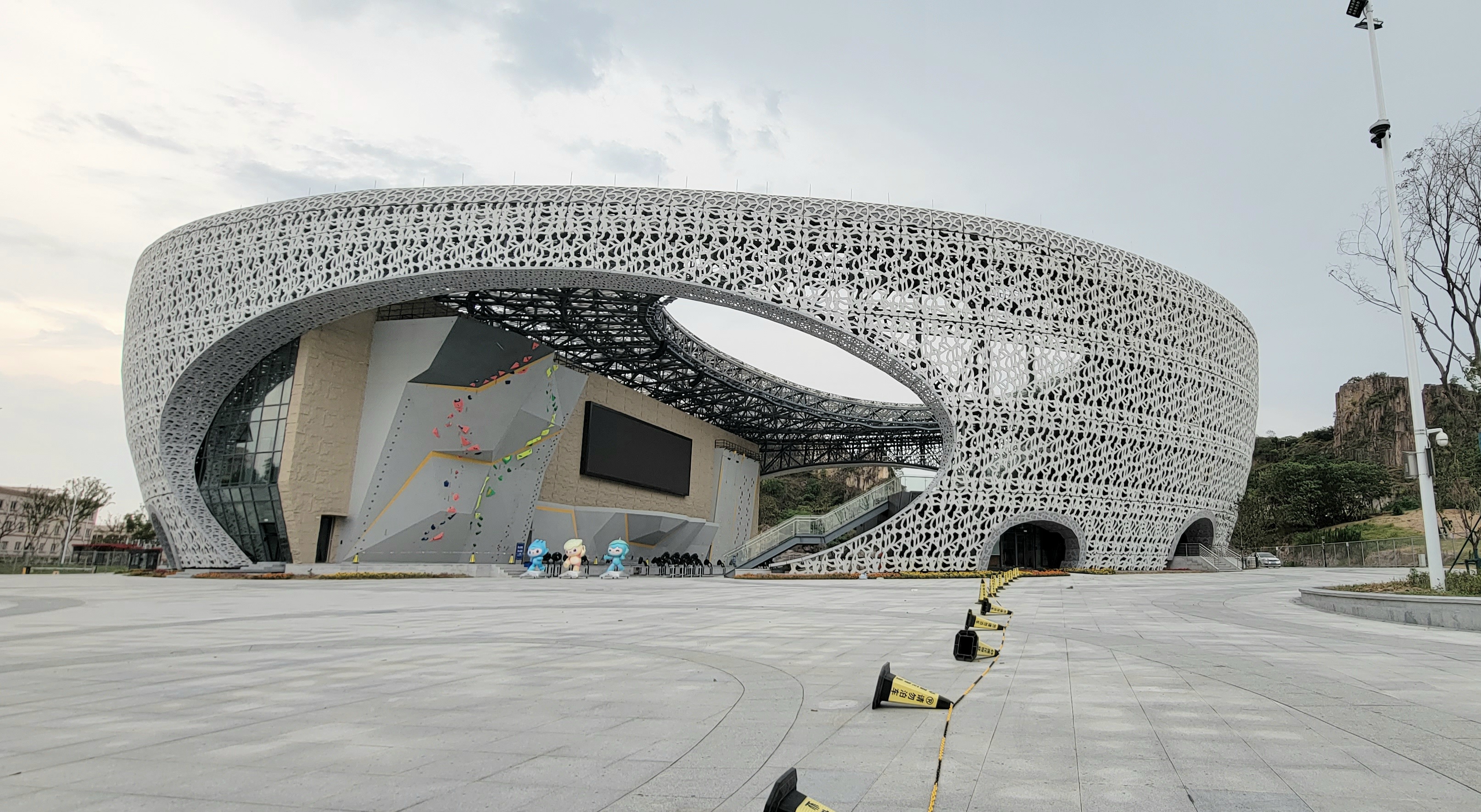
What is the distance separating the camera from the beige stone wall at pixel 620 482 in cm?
3747

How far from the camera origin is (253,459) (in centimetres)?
2755

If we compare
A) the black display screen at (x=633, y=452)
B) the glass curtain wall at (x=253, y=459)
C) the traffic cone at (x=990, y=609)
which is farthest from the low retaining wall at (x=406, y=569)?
the traffic cone at (x=990, y=609)

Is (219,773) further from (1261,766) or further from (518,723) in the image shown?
(1261,766)

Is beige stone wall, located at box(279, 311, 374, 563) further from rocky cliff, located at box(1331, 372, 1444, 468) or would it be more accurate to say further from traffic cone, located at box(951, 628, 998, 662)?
rocky cliff, located at box(1331, 372, 1444, 468)

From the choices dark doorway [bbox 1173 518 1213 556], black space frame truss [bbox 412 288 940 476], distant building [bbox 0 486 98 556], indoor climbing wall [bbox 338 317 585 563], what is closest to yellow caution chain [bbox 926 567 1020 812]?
black space frame truss [bbox 412 288 940 476]

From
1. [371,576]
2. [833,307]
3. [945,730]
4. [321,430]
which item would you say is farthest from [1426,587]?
[321,430]

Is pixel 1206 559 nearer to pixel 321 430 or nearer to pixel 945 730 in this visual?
pixel 321 430

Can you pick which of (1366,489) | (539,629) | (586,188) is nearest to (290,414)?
(586,188)

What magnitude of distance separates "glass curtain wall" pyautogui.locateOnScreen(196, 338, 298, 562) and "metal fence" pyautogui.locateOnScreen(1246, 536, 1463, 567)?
38.0 metres

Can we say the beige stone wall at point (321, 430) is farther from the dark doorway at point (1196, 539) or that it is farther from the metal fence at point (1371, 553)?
the metal fence at point (1371, 553)

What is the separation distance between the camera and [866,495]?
117 ft

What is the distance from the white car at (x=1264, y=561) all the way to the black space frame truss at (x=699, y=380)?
1716 cm

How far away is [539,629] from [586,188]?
1820 centimetres

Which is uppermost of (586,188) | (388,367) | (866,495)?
(586,188)
